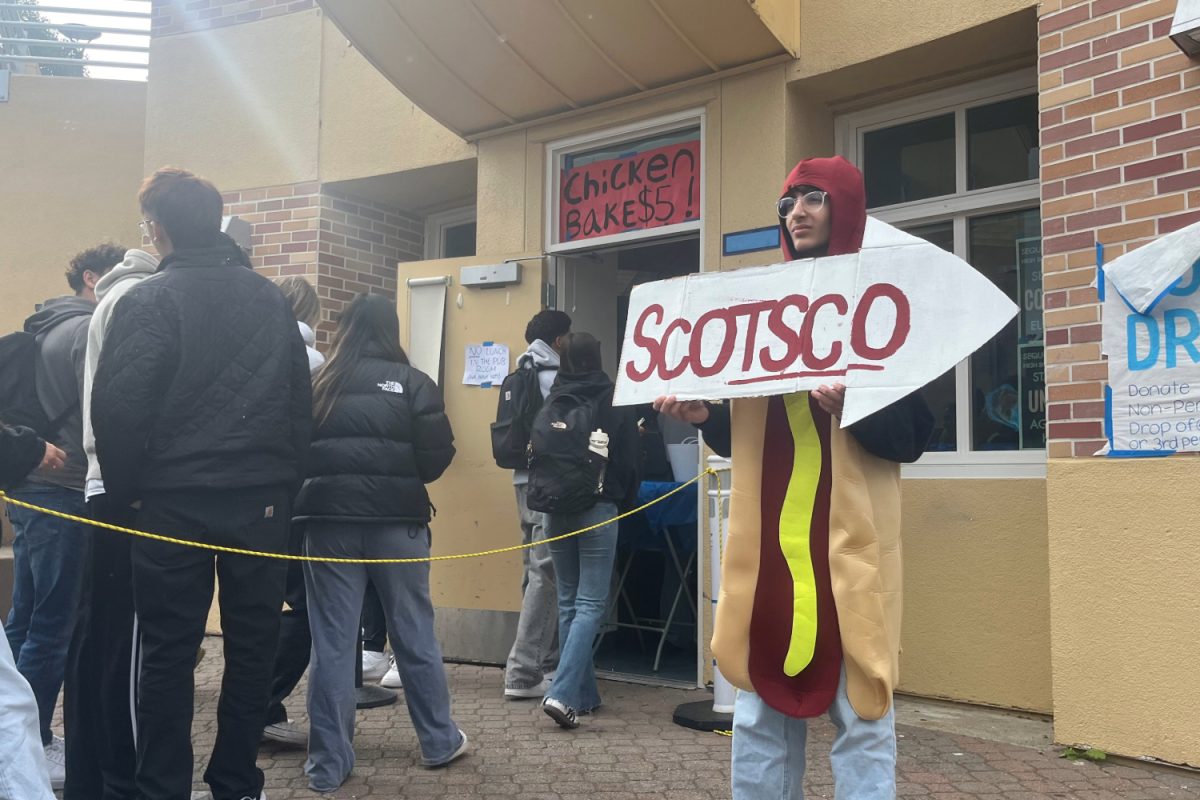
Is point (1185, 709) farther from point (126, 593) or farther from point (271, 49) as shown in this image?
point (271, 49)

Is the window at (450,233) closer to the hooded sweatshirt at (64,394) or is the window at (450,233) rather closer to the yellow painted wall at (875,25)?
the yellow painted wall at (875,25)

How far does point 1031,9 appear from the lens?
15.8 ft

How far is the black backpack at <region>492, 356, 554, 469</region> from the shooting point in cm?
551

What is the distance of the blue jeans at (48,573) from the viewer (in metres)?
4.20

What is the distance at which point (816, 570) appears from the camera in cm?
262

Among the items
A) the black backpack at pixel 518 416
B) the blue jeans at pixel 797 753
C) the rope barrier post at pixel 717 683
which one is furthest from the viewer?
the black backpack at pixel 518 416

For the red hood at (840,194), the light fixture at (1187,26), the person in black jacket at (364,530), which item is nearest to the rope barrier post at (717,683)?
the person in black jacket at (364,530)

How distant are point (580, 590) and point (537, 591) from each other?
594 millimetres

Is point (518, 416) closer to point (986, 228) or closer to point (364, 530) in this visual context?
point (364, 530)

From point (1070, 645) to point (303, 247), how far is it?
18.5 ft

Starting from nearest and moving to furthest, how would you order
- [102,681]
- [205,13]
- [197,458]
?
1. [197,458]
2. [102,681]
3. [205,13]

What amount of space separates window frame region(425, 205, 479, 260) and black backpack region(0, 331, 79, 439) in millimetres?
4228

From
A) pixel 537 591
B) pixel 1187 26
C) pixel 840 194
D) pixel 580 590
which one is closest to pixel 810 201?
pixel 840 194

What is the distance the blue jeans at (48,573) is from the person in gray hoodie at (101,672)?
80cm
